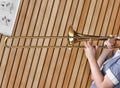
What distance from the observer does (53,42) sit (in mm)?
2242

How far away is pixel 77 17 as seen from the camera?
2295mm

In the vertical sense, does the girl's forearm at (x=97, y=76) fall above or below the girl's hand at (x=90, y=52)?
below

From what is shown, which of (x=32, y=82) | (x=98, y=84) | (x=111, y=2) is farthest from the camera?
(x=111, y=2)

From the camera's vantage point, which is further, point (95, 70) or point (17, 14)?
point (17, 14)

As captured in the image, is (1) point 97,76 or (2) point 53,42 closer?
(1) point 97,76

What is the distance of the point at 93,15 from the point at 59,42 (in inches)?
12.5

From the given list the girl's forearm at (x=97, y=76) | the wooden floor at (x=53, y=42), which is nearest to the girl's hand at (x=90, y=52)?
the girl's forearm at (x=97, y=76)

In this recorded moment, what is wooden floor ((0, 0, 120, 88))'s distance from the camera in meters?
2.19

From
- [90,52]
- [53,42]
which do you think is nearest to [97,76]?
[90,52]

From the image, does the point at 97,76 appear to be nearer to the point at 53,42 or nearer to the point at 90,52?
the point at 90,52

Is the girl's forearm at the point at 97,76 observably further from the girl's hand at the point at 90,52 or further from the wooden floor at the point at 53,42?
the wooden floor at the point at 53,42

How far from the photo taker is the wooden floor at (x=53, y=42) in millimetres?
2193

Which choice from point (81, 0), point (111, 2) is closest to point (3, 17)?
point (81, 0)

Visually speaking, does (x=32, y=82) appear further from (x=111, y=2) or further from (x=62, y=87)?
(x=111, y=2)
